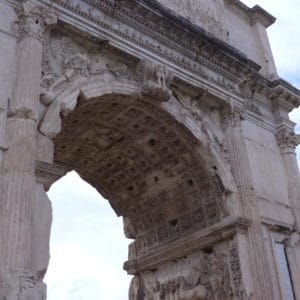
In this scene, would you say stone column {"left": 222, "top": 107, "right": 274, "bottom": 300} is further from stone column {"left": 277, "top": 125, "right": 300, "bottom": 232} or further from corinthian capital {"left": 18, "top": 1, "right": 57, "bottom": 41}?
corinthian capital {"left": 18, "top": 1, "right": 57, "bottom": 41}

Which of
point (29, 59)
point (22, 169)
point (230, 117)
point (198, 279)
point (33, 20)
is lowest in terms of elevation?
point (198, 279)

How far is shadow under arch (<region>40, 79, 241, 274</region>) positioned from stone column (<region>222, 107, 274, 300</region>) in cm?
28

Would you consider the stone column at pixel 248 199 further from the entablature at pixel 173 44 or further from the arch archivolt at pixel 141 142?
the entablature at pixel 173 44

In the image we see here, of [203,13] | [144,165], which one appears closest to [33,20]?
[144,165]

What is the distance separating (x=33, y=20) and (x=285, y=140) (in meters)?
6.20

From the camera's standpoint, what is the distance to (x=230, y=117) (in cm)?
957

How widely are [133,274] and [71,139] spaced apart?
3360mm

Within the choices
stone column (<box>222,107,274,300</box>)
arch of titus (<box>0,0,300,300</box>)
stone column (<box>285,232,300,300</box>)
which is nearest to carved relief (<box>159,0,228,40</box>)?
arch of titus (<box>0,0,300,300</box>)

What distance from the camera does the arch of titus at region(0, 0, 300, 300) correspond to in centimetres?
630

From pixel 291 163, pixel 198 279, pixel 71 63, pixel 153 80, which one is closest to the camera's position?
pixel 71 63

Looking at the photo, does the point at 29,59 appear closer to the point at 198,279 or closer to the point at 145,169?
the point at 145,169

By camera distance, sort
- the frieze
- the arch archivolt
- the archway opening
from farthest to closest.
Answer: the archway opening → the frieze → the arch archivolt

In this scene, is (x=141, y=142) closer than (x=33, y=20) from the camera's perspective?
No

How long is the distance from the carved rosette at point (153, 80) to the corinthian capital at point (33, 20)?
182 cm
